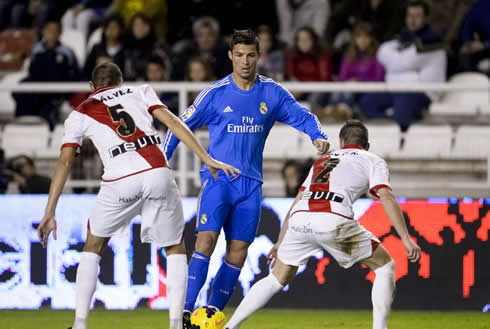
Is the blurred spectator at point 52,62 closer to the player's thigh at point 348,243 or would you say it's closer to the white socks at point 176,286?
the white socks at point 176,286

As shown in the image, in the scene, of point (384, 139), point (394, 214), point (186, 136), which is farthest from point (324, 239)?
point (384, 139)

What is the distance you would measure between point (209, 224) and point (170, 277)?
27.5 inches

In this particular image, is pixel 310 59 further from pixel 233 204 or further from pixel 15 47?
pixel 233 204

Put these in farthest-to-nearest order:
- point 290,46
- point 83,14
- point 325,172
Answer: point 83,14, point 290,46, point 325,172

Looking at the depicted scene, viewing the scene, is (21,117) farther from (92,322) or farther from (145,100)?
(145,100)

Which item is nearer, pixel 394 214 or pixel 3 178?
pixel 394 214

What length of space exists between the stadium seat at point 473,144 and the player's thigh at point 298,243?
3892 mm

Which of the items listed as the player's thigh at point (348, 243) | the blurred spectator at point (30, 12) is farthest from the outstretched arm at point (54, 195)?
the blurred spectator at point (30, 12)

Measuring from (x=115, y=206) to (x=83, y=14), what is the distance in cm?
811

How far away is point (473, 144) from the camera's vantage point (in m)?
10.6

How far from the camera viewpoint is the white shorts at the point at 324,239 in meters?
6.89

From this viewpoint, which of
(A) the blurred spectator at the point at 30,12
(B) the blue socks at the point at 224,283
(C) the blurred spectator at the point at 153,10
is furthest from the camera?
(A) the blurred spectator at the point at 30,12

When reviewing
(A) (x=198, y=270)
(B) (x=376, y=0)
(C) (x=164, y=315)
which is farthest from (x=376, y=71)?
(A) (x=198, y=270)

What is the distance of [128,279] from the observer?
9.62m
